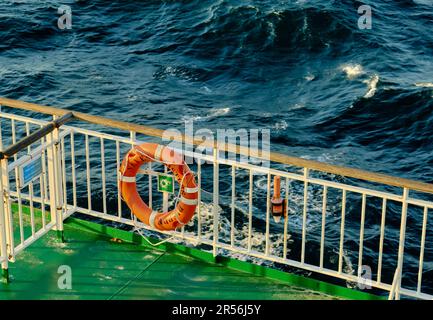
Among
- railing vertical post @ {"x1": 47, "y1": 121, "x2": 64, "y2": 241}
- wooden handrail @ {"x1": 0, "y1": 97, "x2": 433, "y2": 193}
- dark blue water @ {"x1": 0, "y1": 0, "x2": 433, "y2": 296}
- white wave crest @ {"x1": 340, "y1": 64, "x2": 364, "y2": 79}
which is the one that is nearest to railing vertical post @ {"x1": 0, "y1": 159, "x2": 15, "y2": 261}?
railing vertical post @ {"x1": 47, "y1": 121, "x2": 64, "y2": 241}

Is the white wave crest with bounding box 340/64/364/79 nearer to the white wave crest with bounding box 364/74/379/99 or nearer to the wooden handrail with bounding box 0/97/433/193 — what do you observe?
the white wave crest with bounding box 364/74/379/99

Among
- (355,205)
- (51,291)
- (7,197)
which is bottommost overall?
(355,205)

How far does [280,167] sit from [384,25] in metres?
12.1

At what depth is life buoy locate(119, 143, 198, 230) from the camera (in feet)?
25.7

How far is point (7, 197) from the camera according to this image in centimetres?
756

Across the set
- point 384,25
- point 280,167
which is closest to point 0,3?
point 384,25

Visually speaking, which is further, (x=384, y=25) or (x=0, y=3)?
(x=0, y=3)

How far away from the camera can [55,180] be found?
842 centimetres

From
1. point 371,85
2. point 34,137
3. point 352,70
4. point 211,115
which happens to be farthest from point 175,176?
point 352,70

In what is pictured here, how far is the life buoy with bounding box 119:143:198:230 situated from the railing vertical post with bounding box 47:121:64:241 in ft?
2.06

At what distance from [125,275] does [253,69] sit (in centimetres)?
1948

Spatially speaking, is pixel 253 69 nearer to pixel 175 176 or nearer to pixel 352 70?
pixel 352 70

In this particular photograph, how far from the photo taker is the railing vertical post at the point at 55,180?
8148 mm
